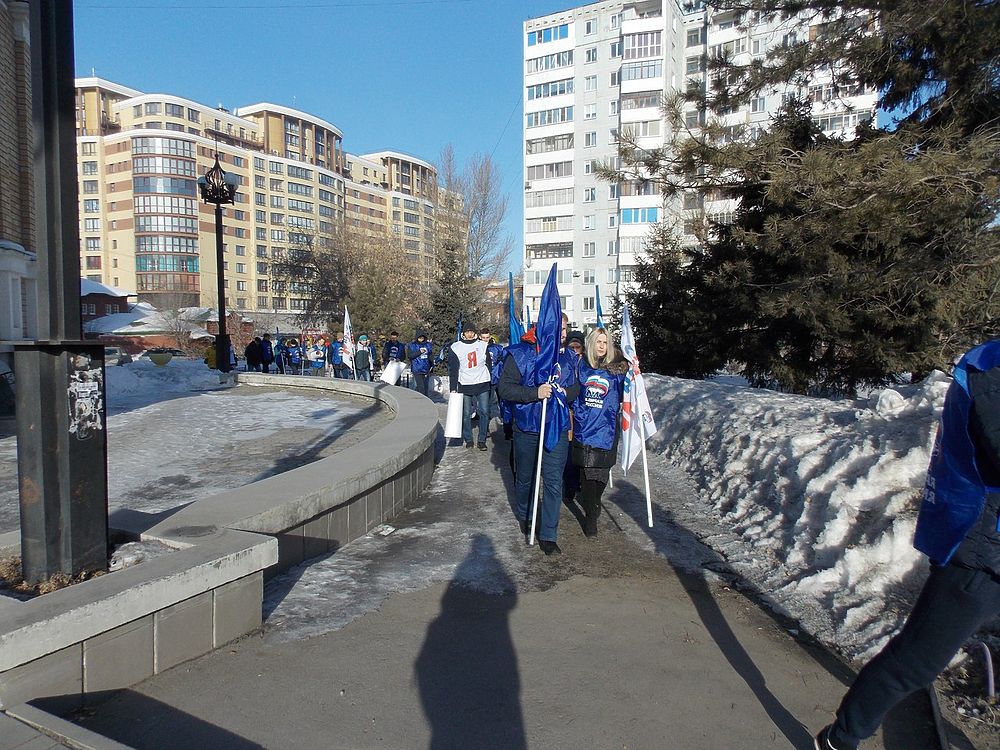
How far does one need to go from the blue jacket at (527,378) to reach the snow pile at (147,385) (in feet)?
32.4

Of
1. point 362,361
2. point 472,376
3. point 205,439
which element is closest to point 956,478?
point 472,376

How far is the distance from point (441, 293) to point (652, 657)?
79.6ft

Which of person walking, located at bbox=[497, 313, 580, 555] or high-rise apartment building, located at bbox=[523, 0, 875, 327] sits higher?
high-rise apartment building, located at bbox=[523, 0, 875, 327]

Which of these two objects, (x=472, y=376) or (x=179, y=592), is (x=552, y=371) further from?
(x=472, y=376)

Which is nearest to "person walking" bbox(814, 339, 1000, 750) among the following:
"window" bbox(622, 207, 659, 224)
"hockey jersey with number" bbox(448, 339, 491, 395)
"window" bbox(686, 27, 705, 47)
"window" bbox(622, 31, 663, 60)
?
"hockey jersey with number" bbox(448, 339, 491, 395)

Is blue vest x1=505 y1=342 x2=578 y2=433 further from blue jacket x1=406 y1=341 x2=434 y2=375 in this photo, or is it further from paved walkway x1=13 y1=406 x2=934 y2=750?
blue jacket x1=406 y1=341 x2=434 y2=375

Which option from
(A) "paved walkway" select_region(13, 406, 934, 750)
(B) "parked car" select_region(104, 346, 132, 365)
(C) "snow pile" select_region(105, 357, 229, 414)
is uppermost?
(B) "parked car" select_region(104, 346, 132, 365)

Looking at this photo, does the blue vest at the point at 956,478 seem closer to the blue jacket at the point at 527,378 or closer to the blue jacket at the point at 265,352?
the blue jacket at the point at 527,378

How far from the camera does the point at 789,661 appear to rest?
146 inches

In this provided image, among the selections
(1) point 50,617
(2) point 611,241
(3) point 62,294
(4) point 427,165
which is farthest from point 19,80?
(4) point 427,165

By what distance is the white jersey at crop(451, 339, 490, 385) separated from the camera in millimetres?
10344

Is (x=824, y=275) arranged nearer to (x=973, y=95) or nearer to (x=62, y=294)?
(x=973, y=95)

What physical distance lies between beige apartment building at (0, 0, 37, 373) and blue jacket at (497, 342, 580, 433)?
13.0 metres

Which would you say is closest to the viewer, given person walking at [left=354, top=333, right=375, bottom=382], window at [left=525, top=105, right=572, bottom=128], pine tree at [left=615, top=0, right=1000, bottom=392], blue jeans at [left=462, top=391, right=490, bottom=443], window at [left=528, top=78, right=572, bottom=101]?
pine tree at [left=615, top=0, right=1000, bottom=392]
